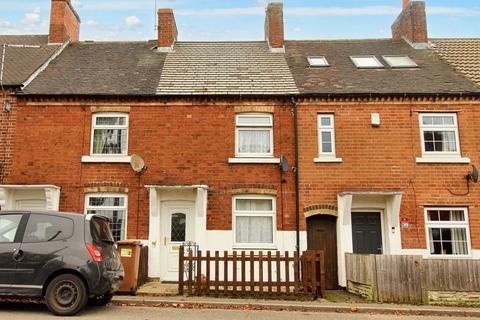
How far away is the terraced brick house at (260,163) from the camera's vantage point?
1316 centimetres

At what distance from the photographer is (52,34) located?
713 inches

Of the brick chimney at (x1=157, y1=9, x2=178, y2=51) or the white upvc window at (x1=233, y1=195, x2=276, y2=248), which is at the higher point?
the brick chimney at (x1=157, y1=9, x2=178, y2=51)

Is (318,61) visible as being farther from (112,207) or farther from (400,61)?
(112,207)

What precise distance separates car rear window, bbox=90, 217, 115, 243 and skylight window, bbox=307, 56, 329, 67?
33.4 ft

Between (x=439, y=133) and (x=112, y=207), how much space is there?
10.6 meters

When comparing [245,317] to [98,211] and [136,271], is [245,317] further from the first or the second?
[98,211]

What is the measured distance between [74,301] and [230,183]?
6507mm

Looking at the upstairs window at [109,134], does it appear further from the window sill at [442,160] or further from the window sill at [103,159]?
the window sill at [442,160]

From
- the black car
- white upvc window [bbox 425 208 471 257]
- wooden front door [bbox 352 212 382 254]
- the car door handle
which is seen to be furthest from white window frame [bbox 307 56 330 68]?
the car door handle

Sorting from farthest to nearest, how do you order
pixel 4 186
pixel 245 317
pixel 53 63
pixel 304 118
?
1. pixel 53 63
2. pixel 304 118
3. pixel 4 186
4. pixel 245 317

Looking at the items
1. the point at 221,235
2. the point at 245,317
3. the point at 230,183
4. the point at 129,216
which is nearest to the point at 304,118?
the point at 230,183

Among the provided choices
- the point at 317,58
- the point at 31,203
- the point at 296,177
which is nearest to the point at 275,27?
the point at 317,58

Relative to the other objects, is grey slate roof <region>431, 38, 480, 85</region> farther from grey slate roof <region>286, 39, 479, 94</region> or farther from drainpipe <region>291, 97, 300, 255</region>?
drainpipe <region>291, 97, 300, 255</region>

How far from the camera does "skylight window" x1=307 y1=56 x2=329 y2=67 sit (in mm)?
16141
